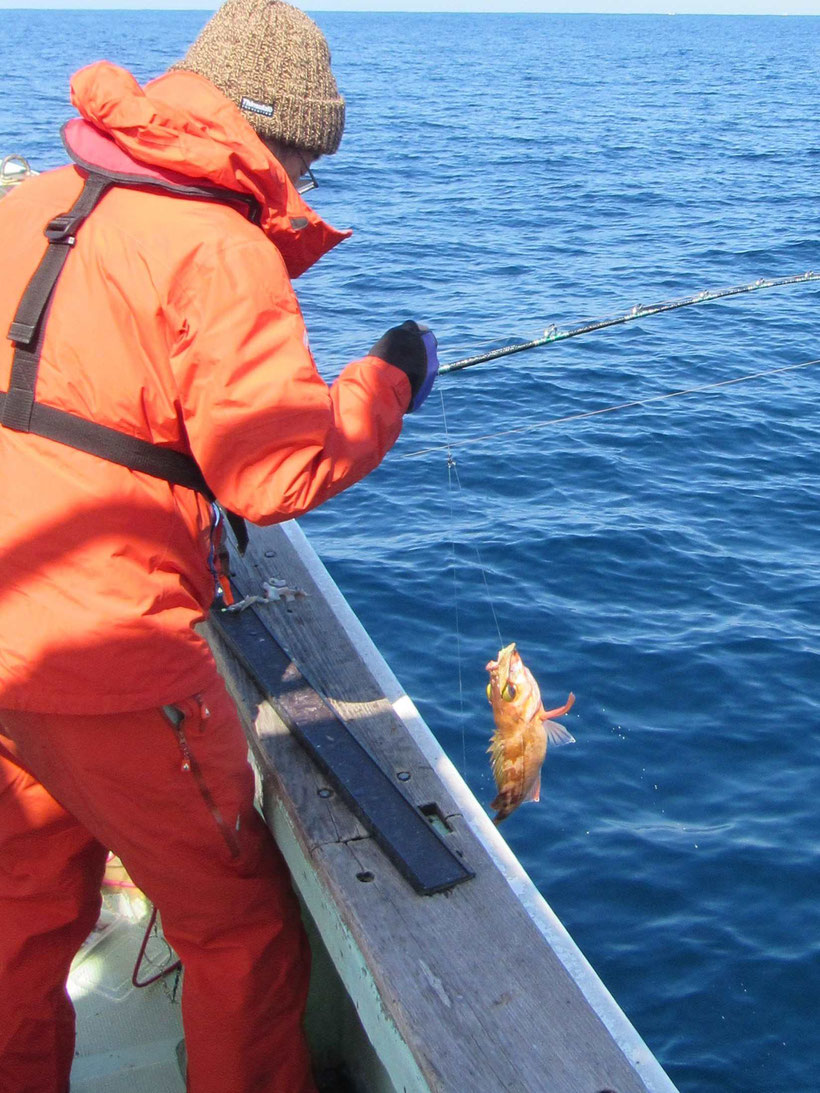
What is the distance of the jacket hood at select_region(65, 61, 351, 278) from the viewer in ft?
7.01

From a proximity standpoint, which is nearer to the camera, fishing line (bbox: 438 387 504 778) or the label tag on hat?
the label tag on hat

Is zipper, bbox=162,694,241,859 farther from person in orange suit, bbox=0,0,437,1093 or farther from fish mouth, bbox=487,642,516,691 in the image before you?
fish mouth, bbox=487,642,516,691

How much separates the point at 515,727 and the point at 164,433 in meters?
1.73

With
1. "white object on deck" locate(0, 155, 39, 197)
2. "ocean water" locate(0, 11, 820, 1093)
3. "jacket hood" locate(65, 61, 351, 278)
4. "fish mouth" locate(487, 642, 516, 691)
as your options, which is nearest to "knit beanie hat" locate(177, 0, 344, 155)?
"jacket hood" locate(65, 61, 351, 278)

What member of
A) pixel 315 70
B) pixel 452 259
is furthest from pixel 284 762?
pixel 452 259

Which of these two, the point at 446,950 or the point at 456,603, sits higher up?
the point at 446,950

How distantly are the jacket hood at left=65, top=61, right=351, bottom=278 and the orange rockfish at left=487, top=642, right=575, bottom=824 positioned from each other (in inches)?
67.4

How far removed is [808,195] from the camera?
2255cm

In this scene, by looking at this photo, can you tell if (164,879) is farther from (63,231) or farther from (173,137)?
(173,137)

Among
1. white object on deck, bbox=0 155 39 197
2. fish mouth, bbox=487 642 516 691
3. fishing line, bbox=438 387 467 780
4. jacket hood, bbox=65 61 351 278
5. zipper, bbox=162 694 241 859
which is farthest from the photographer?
fishing line, bbox=438 387 467 780

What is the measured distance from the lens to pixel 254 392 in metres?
2.08

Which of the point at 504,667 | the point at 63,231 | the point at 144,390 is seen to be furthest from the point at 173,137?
the point at 504,667

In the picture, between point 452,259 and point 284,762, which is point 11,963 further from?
point 452,259

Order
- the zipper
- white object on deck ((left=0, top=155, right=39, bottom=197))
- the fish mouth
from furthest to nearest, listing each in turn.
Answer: white object on deck ((left=0, top=155, right=39, bottom=197)), the fish mouth, the zipper
